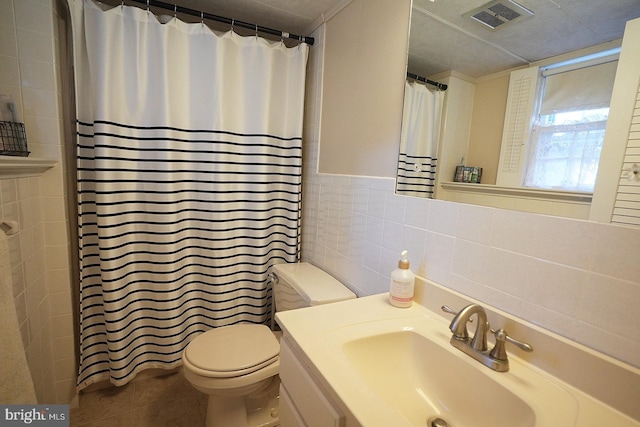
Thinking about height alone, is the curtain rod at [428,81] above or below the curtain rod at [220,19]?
below

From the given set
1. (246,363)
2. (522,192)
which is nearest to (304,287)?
(246,363)

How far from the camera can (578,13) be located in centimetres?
65

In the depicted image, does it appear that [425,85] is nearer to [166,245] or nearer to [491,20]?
[491,20]

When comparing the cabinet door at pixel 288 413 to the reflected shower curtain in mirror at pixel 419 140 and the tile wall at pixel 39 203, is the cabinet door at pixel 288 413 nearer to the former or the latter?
the reflected shower curtain in mirror at pixel 419 140

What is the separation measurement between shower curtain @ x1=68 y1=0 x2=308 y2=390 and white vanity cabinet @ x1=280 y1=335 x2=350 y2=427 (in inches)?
38.2

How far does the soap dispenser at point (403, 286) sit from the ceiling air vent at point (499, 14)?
0.74 meters

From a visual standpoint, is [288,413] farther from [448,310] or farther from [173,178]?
[173,178]

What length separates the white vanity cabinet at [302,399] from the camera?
1.98 feet

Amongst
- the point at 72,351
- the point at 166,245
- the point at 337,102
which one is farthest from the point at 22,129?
the point at 337,102

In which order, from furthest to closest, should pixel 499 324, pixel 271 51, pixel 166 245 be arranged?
pixel 271 51
pixel 166 245
pixel 499 324

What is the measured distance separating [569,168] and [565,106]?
0.51ft

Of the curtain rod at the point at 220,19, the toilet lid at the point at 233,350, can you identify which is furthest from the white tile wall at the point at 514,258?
the curtain rod at the point at 220,19

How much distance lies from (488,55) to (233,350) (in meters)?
1.47

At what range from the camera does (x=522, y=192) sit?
29.6 inches
